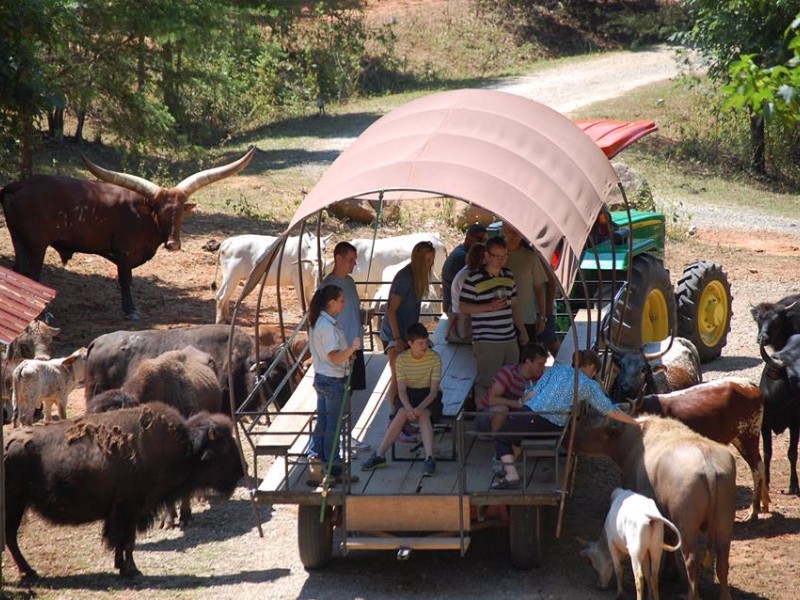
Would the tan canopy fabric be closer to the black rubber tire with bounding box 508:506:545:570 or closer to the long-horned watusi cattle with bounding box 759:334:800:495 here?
the black rubber tire with bounding box 508:506:545:570

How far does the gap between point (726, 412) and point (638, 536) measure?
2650mm

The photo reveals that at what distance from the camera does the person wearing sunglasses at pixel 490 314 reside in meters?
9.91

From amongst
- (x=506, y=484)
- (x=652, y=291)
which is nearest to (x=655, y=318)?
(x=652, y=291)

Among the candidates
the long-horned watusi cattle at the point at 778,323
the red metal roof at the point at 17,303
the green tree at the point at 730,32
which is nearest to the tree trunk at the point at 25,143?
the red metal roof at the point at 17,303

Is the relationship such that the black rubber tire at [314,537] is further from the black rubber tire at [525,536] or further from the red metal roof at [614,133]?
the red metal roof at [614,133]

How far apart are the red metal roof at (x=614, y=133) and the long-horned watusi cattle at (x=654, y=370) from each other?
2.73 meters

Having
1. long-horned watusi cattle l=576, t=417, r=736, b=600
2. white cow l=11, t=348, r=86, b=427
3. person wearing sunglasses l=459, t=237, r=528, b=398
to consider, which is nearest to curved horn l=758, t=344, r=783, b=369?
→ long-horned watusi cattle l=576, t=417, r=736, b=600

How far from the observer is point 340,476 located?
8.72 metres

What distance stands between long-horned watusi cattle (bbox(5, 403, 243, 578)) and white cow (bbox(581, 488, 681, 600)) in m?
3.36

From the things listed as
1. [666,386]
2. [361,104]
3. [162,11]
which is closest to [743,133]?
[361,104]

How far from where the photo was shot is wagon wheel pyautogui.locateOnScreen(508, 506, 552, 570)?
866 centimetres

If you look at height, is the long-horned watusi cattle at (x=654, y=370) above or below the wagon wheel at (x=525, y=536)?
above

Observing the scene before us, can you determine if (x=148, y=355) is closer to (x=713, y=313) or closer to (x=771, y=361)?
(x=771, y=361)

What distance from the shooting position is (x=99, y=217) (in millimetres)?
17219
